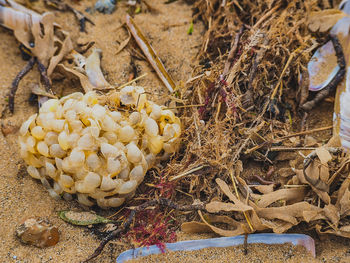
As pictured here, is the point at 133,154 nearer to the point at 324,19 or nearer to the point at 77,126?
the point at 77,126

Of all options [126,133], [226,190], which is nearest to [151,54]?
[126,133]

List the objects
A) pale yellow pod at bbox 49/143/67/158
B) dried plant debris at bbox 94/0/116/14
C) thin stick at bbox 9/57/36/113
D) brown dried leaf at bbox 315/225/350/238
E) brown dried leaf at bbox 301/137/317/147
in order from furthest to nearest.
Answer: dried plant debris at bbox 94/0/116/14
thin stick at bbox 9/57/36/113
brown dried leaf at bbox 301/137/317/147
pale yellow pod at bbox 49/143/67/158
brown dried leaf at bbox 315/225/350/238

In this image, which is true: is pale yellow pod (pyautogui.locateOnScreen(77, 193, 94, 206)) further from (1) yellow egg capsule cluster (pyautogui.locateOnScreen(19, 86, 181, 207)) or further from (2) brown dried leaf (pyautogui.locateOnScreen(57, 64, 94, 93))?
(2) brown dried leaf (pyautogui.locateOnScreen(57, 64, 94, 93))

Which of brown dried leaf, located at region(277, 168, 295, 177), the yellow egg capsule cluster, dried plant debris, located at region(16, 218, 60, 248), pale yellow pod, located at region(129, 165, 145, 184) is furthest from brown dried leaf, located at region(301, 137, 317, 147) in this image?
dried plant debris, located at region(16, 218, 60, 248)

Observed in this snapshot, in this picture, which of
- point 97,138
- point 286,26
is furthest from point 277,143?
point 97,138

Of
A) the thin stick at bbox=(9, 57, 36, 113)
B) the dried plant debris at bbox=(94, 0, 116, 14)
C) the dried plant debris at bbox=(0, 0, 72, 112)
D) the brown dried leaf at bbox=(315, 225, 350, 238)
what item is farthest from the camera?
the dried plant debris at bbox=(94, 0, 116, 14)

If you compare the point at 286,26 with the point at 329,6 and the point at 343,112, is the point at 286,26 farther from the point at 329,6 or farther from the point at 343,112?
the point at 343,112
